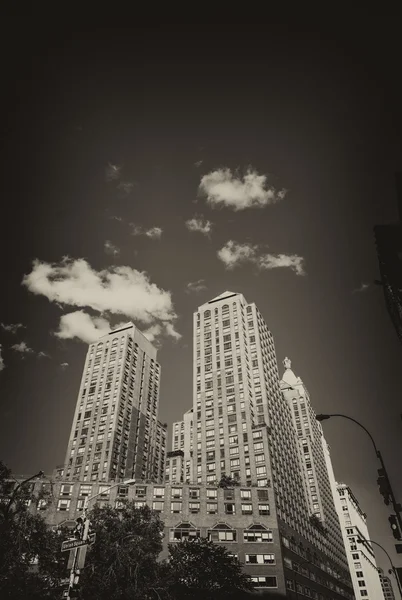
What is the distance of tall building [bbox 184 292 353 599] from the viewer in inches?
3241

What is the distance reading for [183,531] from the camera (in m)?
81.3

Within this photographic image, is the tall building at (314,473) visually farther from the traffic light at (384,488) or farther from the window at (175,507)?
the traffic light at (384,488)

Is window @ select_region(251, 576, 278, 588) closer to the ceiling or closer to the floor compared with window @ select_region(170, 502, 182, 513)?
closer to the floor

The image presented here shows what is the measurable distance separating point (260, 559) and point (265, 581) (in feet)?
11.8

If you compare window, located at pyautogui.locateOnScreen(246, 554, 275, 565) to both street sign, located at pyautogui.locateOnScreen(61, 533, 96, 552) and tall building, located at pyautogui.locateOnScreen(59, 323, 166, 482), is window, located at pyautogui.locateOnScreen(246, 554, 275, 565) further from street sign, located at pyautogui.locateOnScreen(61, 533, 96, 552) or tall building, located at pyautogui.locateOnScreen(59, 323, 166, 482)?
street sign, located at pyautogui.locateOnScreen(61, 533, 96, 552)

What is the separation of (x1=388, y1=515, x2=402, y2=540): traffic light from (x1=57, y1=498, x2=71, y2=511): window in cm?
7919

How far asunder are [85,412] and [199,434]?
36.3 metres

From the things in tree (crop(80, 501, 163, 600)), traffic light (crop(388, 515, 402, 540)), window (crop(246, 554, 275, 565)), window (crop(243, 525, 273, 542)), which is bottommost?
traffic light (crop(388, 515, 402, 540))

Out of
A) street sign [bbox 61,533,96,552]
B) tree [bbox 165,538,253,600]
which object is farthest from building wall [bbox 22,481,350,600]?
street sign [bbox 61,533,96,552]

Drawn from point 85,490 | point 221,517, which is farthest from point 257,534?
point 85,490

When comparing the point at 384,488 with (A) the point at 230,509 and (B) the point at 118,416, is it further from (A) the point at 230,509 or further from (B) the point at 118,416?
(B) the point at 118,416

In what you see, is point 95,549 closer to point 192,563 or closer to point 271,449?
point 192,563

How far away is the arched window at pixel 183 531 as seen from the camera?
80375 millimetres

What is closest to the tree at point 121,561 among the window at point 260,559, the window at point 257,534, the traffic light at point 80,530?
the traffic light at point 80,530
